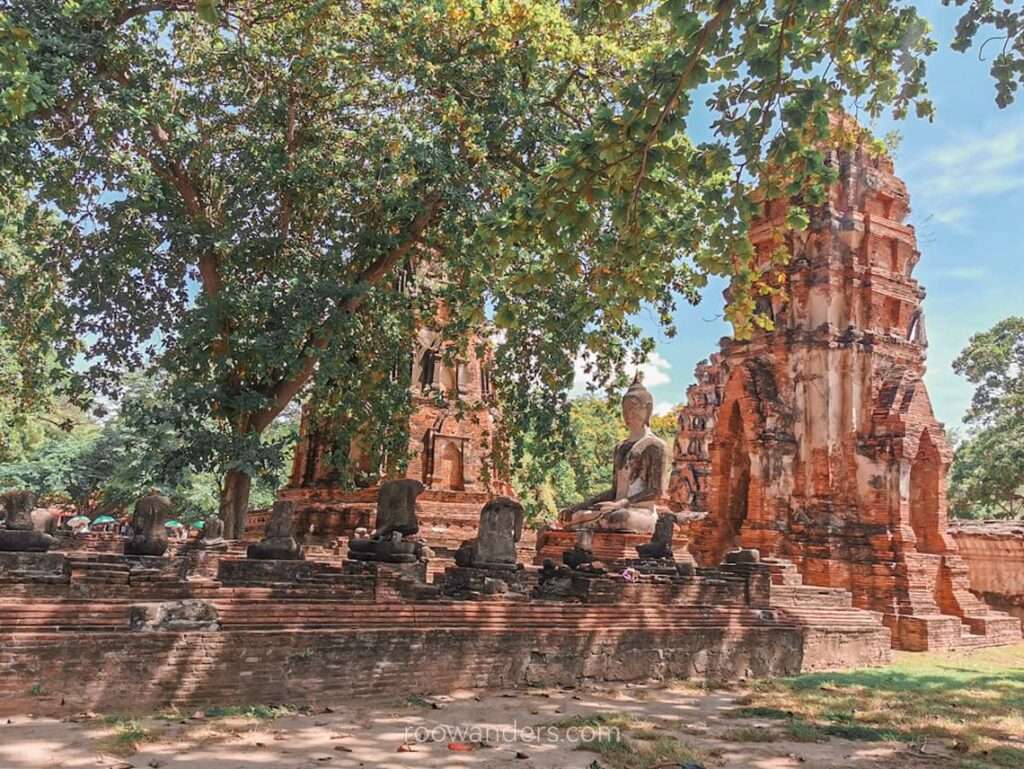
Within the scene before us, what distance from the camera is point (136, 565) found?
9.12 metres

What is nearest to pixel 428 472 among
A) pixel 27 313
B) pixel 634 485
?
pixel 634 485

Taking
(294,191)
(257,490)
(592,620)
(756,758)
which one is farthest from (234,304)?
(257,490)

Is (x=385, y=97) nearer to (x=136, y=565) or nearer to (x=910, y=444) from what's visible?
(x=136, y=565)

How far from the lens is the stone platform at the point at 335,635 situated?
6230 mm

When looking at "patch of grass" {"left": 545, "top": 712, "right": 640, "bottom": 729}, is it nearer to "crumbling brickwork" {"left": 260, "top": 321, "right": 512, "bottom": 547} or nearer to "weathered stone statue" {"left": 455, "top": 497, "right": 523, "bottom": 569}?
"weathered stone statue" {"left": 455, "top": 497, "right": 523, "bottom": 569}

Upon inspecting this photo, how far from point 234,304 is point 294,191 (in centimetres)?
194

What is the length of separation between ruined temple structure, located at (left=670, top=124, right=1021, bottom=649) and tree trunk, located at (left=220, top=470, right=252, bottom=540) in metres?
9.81

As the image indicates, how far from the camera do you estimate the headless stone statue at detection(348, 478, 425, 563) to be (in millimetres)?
10305

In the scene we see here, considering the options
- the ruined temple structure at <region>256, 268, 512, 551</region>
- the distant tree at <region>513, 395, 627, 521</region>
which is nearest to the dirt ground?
the ruined temple structure at <region>256, 268, 512, 551</region>

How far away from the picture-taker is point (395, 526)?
10766mm

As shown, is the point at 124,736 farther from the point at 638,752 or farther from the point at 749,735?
the point at 749,735

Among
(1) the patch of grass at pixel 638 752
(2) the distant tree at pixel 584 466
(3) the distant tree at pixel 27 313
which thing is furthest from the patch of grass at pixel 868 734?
(2) the distant tree at pixel 584 466

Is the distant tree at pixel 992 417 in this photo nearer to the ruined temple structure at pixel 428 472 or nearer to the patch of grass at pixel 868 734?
the ruined temple structure at pixel 428 472

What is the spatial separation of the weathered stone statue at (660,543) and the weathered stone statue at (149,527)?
592 cm
